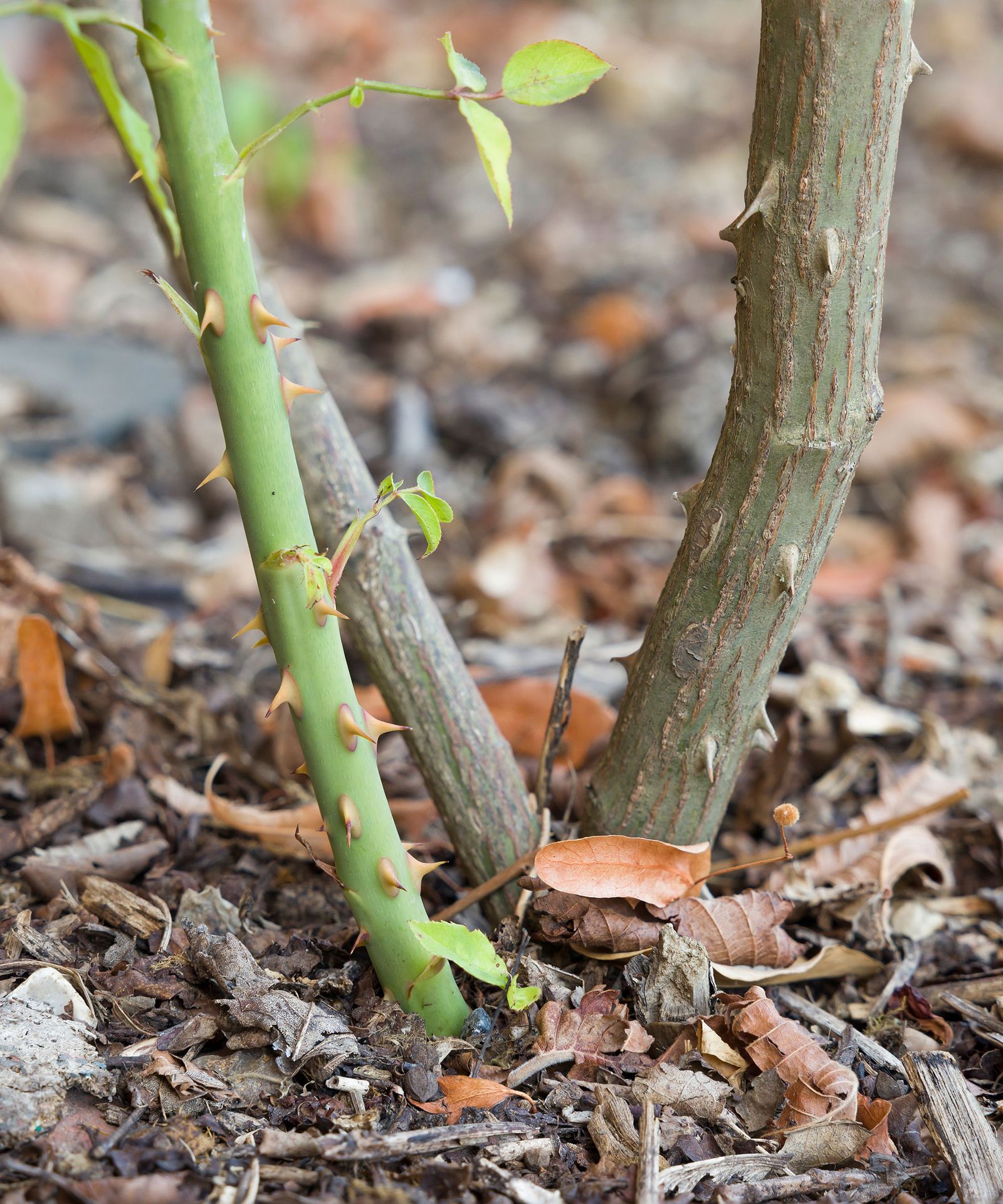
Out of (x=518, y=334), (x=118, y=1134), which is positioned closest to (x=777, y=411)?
(x=118, y=1134)

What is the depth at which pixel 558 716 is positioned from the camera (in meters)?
1.47

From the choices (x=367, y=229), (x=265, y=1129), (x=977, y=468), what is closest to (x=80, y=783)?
(x=265, y=1129)

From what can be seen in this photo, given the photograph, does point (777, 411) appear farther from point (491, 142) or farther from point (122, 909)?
point (122, 909)

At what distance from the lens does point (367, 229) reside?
482 cm

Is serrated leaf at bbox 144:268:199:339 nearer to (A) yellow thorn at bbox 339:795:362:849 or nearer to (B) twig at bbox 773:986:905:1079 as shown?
(A) yellow thorn at bbox 339:795:362:849

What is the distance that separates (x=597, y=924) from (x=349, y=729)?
1.52 feet

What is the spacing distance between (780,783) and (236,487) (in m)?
1.11

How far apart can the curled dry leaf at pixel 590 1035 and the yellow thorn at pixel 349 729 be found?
45 cm

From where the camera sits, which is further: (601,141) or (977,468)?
(601,141)

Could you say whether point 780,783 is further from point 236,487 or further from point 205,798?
point 236,487

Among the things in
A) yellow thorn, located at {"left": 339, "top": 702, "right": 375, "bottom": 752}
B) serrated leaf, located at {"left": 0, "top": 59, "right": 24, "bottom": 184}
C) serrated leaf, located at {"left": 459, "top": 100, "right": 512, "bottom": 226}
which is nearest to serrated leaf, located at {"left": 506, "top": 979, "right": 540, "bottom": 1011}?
yellow thorn, located at {"left": 339, "top": 702, "right": 375, "bottom": 752}

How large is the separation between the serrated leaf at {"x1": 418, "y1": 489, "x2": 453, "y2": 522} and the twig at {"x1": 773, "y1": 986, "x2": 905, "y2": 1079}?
0.84m

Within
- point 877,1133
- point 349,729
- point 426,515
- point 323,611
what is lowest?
point 877,1133

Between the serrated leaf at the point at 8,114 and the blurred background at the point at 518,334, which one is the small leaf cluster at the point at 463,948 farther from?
the blurred background at the point at 518,334
